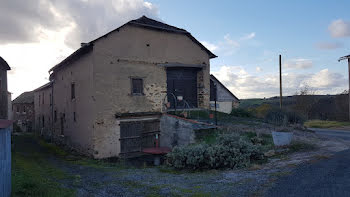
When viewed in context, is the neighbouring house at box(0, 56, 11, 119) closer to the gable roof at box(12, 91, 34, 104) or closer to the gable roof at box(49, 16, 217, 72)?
the gable roof at box(49, 16, 217, 72)

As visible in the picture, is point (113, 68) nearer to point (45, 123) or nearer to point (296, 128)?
point (296, 128)

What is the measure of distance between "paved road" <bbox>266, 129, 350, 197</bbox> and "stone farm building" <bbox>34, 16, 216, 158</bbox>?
9294mm

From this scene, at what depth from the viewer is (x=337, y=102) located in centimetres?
3303

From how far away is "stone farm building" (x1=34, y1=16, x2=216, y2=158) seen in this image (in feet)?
44.7

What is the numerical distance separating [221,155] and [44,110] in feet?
71.7

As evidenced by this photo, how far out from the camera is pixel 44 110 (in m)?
25.3

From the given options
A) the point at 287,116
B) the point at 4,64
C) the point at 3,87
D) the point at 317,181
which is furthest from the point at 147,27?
the point at 317,181

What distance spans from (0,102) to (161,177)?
41.6ft

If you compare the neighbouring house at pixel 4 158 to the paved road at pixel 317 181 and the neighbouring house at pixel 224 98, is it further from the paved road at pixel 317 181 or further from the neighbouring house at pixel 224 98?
the neighbouring house at pixel 224 98

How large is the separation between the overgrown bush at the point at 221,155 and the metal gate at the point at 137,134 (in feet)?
16.6

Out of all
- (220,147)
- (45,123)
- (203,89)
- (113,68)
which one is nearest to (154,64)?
(113,68)

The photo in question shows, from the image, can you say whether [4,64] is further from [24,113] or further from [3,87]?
[24,113]

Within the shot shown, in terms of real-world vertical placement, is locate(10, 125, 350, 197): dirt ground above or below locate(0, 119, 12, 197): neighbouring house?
below

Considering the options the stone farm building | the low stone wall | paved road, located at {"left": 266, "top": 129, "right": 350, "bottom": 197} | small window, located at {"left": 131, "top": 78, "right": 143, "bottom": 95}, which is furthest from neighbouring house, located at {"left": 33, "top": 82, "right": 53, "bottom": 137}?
paved road, located at {"left": 266, "top": 129, "right": 350, "bottom": 197}
